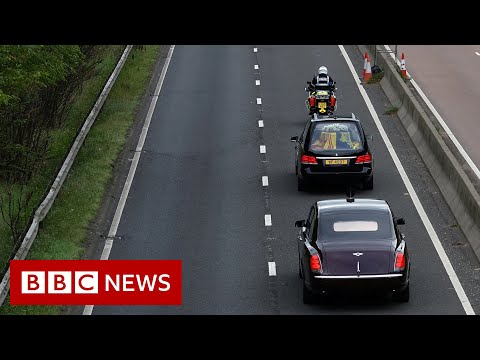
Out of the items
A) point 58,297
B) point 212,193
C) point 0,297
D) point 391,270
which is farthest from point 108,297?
point 212,193

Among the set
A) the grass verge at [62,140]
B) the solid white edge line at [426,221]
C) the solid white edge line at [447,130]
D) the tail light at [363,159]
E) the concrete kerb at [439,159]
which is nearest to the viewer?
the solid white edge line at [426,221]

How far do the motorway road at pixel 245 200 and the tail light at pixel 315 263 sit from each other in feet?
2.54

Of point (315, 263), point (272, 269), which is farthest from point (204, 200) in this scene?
point (315, 263)

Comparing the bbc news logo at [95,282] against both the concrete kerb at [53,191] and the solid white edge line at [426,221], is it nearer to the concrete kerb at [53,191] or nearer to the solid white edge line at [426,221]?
the concrete kerb at [53,191]

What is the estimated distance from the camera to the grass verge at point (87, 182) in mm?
24047

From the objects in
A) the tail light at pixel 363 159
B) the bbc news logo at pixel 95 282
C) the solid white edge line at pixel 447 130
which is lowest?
the solid white edge line at pixel 447 130

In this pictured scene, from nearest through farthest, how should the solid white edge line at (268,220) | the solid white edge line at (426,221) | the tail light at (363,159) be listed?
the solid white edge line at (426,221)
the solid white edge line at (268,220)
the tail light at (363,159)

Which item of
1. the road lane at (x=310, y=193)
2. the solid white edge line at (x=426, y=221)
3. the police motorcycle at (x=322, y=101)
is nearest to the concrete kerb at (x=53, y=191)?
the road lane at (x=310, y=193)

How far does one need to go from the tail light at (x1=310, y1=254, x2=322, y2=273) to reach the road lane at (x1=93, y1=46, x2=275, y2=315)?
1.10 metres

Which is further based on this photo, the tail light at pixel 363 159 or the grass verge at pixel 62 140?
the tail light at pixel 363 159

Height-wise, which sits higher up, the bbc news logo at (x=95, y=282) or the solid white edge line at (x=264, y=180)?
the bbc news logo at (x=95, y=282)

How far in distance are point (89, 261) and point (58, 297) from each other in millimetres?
3164

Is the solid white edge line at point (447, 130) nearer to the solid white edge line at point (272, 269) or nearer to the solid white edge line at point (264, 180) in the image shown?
the solid white edge line at point (264, 180)
